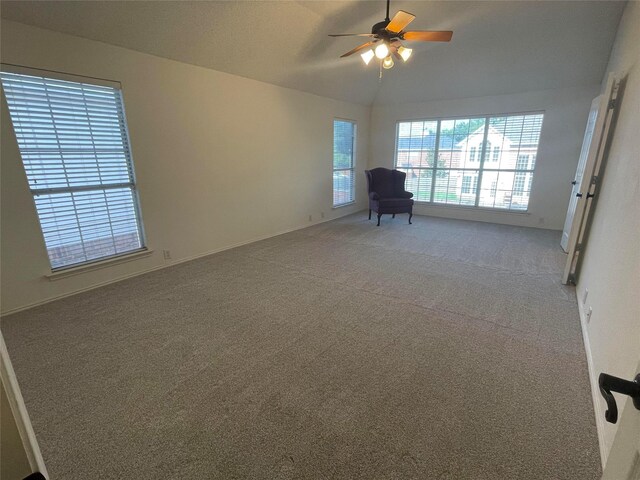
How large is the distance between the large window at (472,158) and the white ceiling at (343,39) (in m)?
0.65

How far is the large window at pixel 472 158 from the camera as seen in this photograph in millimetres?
5605

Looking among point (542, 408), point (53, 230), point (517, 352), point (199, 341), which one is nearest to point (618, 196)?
point (517, 352)

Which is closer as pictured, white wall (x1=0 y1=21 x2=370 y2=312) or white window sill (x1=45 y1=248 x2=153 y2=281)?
white wall (x1=0 y1=21 x2=370 y2=312)

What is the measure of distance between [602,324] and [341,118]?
5.30 m

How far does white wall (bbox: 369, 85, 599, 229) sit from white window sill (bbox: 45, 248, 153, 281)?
18.9ft

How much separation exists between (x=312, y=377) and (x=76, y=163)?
301cm

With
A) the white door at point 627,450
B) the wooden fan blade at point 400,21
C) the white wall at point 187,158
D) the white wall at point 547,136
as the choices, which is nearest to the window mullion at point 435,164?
the white wall at point 547,136

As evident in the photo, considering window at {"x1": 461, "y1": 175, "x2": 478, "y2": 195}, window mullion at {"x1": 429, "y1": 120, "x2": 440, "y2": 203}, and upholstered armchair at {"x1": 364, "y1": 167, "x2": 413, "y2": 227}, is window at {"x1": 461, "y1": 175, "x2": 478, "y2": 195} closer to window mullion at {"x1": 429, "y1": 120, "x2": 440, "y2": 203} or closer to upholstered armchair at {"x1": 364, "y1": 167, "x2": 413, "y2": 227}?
window mullion at {"x1": 429, "y1": 120, "x2": 440, "y2": 203}

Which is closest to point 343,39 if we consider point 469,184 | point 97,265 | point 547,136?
point 469,184

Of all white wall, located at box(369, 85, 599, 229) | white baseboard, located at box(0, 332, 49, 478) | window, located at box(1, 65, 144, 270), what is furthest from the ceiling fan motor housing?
white wall, located at box(369, 85, 599, 229)

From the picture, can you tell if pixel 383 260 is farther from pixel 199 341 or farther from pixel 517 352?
pixel 199 341

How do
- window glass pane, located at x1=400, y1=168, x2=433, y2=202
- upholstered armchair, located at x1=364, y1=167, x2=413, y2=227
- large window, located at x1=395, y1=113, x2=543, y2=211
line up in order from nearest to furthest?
1. large window, located at x1=395, y1=113, x2=543, y2=211
2. upholstered armchair, located at x1=364, y1=167, x2=413, y2=227
3. window glass pane, located at x1=400, y1=168, x2=433, y2=202

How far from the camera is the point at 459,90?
566 centimetres

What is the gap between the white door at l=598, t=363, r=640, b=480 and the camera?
57 cm
